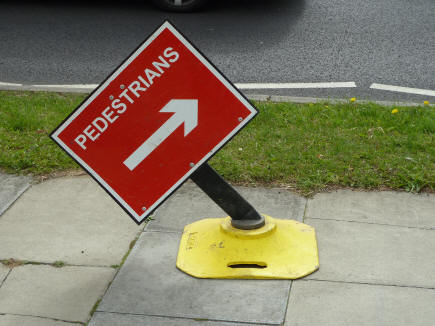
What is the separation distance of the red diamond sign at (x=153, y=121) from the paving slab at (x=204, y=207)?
0.75 m

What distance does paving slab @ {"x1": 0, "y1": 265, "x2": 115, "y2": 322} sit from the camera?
3.30 meters

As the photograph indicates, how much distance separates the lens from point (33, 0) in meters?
9.62

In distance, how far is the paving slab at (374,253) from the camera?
3502 mm

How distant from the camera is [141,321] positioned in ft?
10.5

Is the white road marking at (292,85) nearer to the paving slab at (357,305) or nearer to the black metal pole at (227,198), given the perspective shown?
the black metal pole at (227,198)

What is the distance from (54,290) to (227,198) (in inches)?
39.5

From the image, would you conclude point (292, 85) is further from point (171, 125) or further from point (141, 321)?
point (141, 321)

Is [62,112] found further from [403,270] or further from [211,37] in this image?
[403,270]

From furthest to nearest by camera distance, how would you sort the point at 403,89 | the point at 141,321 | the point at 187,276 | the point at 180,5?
1. the point at 180,5
2. the point at 403,89
3. the point at 187,276
4. the point at 141,321

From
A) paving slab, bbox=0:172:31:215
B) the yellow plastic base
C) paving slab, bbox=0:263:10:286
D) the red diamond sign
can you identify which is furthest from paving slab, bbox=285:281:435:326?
paving slab, bbox=0:172:31:215

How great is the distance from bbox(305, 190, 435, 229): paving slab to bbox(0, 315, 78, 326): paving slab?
1.65 metres

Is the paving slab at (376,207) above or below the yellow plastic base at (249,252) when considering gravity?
below

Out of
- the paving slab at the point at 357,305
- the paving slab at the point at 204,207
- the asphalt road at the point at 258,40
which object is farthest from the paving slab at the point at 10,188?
the asphalt road at the point at 258,40

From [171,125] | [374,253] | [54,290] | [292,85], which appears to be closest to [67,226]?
[54,290]
